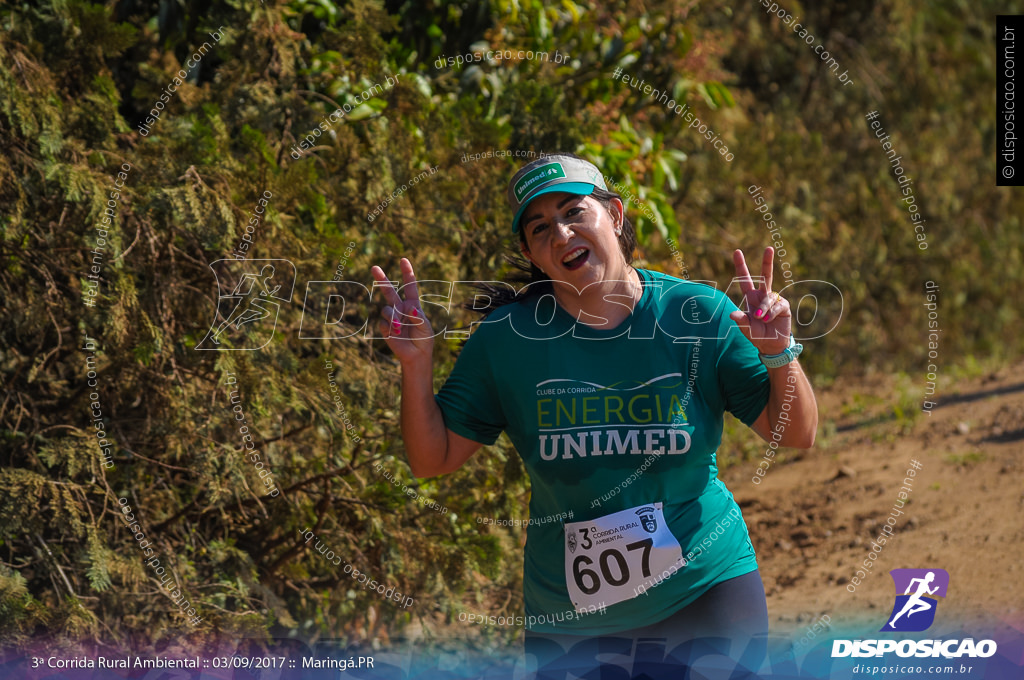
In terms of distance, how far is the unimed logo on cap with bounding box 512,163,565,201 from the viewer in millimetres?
2443

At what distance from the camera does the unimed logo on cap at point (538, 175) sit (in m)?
2.44

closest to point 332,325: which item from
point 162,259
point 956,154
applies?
point 162,259

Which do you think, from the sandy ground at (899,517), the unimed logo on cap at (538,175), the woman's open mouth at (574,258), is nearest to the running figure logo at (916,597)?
the sandy ground at (899,517)

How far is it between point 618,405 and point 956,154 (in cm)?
739

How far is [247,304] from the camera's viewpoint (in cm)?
345

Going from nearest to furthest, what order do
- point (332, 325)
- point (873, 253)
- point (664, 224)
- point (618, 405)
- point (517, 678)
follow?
point (618, 405) < point (517, 678) < point (332, 325) < point (664, 224) < point (873, 253)

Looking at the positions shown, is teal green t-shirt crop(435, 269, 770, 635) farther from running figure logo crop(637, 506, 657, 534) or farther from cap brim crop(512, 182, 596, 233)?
cap brim crop(512, 182, 596, 233)

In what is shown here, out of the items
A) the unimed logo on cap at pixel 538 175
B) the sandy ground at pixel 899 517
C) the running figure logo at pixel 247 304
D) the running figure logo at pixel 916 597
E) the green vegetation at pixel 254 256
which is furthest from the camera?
the sandy ground at pixel 899 517

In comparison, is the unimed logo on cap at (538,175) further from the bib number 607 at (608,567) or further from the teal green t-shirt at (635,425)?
the bib number 607 at (608,567)

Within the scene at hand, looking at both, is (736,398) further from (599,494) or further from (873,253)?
(873,253)

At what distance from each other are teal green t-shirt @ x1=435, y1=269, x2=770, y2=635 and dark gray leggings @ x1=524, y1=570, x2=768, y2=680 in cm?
3

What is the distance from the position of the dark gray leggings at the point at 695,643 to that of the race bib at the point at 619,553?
0.07 m

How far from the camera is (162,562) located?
3.48 meters
